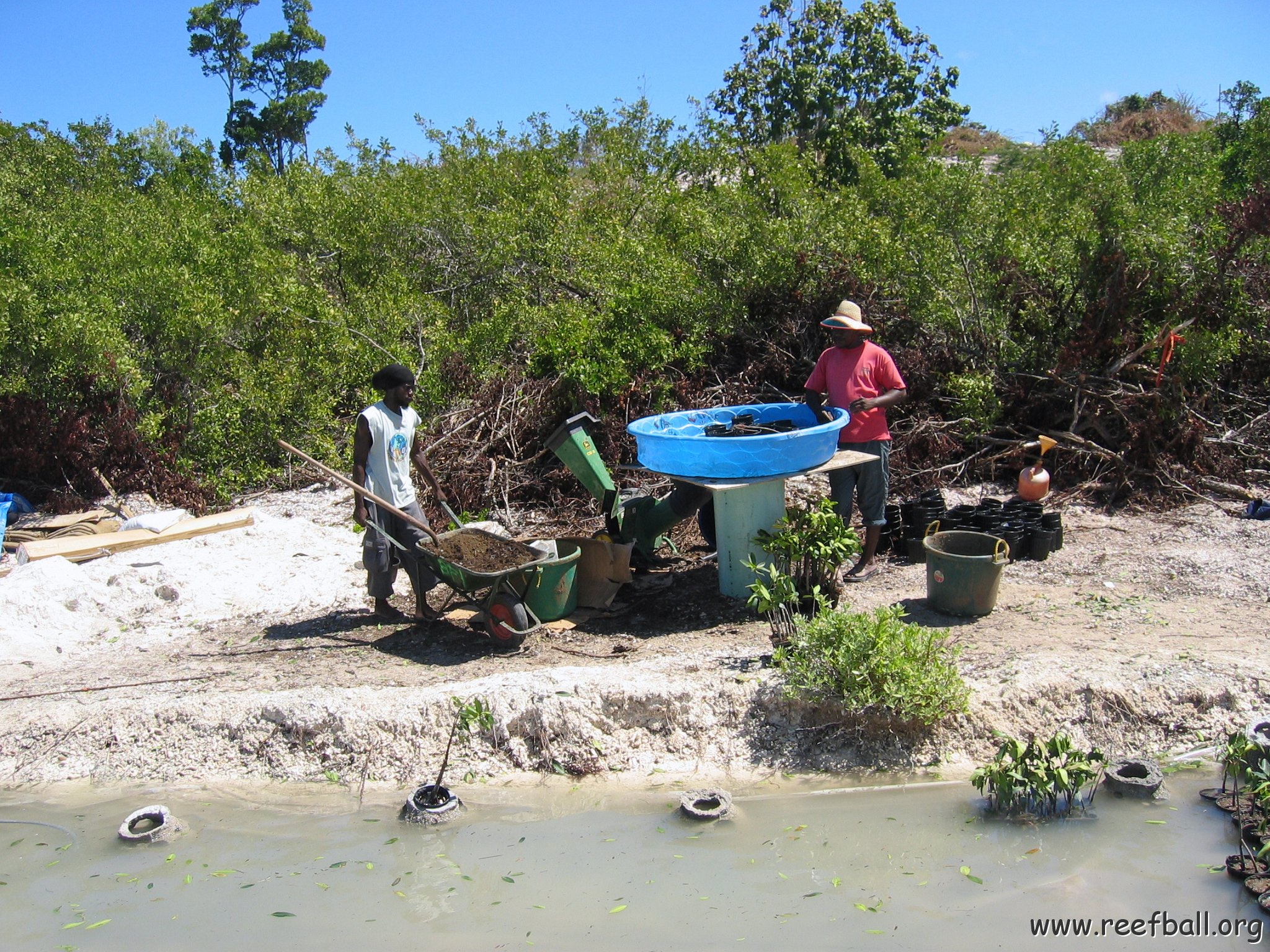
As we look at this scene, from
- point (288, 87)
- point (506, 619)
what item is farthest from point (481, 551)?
point (288, 87)

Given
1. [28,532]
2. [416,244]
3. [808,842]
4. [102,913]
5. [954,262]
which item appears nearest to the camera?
[102,913]

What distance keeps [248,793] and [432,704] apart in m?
0.90

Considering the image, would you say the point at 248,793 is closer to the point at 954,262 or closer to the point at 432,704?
the point at 432,704

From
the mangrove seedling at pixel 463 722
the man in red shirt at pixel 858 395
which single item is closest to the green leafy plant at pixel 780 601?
the man in red shirt at pixel 858 395

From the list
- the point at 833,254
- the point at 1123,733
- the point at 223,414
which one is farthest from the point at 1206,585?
the point at 223,414

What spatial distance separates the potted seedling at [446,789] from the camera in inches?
158

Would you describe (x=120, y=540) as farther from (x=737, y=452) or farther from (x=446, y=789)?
(x=737, y=452)

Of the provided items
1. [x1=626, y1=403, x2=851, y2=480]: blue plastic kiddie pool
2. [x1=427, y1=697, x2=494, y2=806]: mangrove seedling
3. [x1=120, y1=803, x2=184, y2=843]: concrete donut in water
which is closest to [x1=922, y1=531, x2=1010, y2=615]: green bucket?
[x1=626, y1=403, x2=851, y2=480]: blue plastic kiddie pool

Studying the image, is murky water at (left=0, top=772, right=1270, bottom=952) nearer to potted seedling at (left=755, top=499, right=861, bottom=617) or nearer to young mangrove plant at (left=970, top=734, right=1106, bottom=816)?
young mangrove plant at (left=970, top=734, right=1106, bottom=816)

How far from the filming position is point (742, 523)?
18.9 feet

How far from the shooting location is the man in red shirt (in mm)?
5871

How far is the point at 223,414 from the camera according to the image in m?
9.38

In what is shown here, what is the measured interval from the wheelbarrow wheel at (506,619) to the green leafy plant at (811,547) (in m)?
1.43

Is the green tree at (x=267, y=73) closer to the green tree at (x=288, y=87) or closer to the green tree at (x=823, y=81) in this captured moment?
the green tree at (x=288, y=87)
